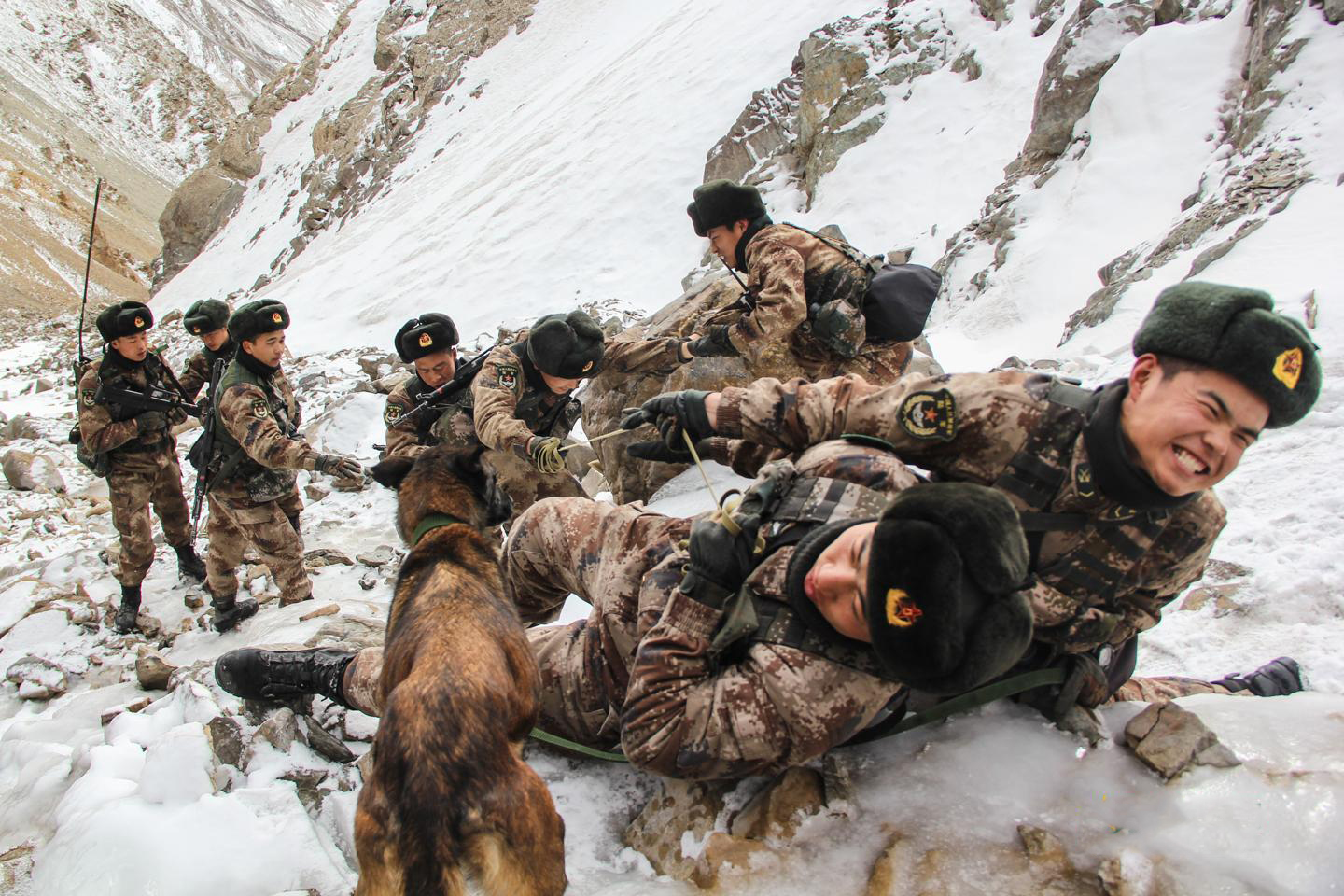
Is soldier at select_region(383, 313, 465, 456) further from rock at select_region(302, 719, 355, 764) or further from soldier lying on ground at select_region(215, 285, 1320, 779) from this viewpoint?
soldier lying on ground at select_region(215, 285, 1320, 779)

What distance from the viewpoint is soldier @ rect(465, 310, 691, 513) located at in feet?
12.7

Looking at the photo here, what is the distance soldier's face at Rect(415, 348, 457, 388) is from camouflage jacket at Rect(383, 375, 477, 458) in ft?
0.25

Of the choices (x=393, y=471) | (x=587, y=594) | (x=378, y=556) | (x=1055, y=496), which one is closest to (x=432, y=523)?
(x=393, y=471)

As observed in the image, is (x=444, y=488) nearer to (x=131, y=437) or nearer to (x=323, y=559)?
(x=323, y=559)

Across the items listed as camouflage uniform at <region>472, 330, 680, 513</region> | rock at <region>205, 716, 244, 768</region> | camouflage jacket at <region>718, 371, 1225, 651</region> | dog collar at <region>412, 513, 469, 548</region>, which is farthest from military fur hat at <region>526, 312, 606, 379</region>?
rock at <region>205, 716, 244, 768</region>

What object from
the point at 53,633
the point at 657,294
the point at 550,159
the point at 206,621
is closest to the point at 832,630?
the point at 206,621

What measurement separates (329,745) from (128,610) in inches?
131

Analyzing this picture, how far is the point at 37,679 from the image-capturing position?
168 inches

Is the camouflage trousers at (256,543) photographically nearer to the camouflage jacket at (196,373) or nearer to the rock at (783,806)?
the camouflage jacket at (196,373)

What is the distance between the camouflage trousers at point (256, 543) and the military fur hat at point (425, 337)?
1495 mm

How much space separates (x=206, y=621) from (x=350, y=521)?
63.2 inches

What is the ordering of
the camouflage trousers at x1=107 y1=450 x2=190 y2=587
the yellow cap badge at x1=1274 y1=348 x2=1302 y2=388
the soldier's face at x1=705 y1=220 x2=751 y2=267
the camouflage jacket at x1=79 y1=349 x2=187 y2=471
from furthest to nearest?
the camouflage trousers at x1=107 y1=450 x2=190 y2=587
the camouflage jacket at x1=79 y1=349 x2=187 y2=471
the soldier's face at x1=705 y1=220 x2=751 y2=267
the yellow cap badge at x1=1274 y1=348 x2=1302 y2=388

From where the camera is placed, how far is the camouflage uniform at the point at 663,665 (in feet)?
6.37

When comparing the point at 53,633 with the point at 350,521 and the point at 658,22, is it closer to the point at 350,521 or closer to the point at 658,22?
the point at 350,521
